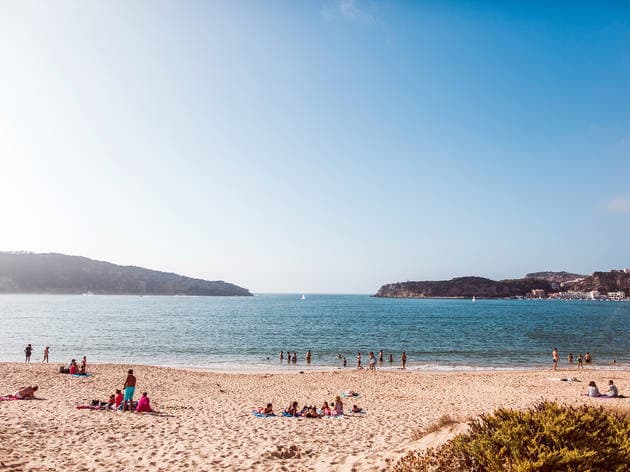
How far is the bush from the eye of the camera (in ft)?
16.8

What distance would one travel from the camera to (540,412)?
21.0 ft

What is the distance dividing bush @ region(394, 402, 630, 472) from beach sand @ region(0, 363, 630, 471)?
1.89 m

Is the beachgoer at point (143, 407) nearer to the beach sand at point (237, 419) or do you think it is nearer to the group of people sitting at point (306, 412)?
the beach sand at point (237, 419)

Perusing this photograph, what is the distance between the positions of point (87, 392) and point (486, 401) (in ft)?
68.5

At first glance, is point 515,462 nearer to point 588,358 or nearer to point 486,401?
point 486,401

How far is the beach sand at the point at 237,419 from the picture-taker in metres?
9.38

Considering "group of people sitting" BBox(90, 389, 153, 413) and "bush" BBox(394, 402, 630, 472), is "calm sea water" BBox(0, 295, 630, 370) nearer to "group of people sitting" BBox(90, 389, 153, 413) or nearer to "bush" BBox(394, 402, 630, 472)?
"group of people sitting" BBox(90, 389, 153, 413)

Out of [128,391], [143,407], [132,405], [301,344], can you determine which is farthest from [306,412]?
[301,344]

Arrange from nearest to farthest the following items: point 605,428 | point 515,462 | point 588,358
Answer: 1. point 515,462
2. point 605,428
3. point 588,358

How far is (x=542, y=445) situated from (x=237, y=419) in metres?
12.1

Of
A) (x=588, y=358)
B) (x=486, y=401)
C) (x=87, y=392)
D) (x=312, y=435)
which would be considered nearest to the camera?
(x=312, y=435)

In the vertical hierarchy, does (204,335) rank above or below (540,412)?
below

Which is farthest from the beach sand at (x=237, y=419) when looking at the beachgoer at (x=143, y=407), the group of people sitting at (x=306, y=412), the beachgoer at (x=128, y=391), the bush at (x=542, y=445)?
the bush at (x=542, y=445)

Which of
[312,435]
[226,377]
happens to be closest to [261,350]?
[226,377]
